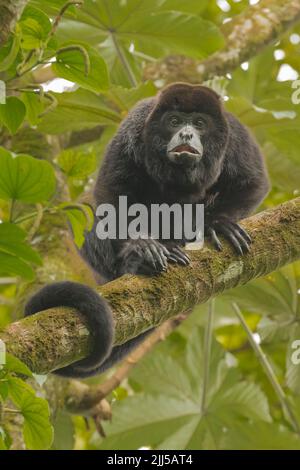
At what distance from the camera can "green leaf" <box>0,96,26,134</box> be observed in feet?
5.05

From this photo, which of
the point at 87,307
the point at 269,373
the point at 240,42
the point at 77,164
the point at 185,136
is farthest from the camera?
the point at 240,42

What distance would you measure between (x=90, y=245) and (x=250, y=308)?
2.58ft

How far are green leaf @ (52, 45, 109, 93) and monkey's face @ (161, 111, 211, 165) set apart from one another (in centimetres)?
148

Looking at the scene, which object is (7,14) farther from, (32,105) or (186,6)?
(186,6)

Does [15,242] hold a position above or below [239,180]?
below

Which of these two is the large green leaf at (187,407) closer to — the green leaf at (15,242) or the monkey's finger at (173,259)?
the monkey's finger at (173,259)

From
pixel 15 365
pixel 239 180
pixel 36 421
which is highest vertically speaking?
pixel 239 180

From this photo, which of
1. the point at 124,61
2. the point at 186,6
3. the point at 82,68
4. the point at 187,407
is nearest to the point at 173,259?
the point at 82,68

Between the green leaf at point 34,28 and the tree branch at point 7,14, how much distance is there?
11 centimetres

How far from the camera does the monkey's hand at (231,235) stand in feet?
7.89

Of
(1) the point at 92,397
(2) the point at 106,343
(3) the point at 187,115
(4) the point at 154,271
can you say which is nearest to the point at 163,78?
(3) the point at 187,115

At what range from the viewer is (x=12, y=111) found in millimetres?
1549

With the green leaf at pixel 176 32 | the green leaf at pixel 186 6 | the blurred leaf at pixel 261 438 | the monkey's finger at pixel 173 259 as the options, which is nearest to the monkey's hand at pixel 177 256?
the monkey's finger at pixel 173 259

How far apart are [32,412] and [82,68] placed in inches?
28.2
